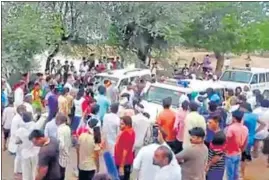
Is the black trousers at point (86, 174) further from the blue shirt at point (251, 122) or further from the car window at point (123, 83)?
the car window at point (123, 83)

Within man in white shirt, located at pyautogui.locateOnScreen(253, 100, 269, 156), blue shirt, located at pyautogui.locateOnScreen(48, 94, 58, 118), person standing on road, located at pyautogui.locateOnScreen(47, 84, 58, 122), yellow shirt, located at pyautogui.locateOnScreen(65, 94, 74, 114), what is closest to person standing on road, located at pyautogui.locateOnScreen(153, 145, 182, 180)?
man in white shirt, located at pyautogui.locateOnScreen(253, 100, 269, 156)

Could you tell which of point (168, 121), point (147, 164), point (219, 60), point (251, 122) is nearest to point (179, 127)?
point (168, 121)

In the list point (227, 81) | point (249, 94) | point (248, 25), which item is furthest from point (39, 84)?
point (248, 25)

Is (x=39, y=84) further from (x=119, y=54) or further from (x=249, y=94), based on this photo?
(x=119, y=54)

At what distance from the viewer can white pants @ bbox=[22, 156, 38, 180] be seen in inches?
362

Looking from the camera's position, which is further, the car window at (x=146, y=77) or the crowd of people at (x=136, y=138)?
the car window at (x=146, y=77)

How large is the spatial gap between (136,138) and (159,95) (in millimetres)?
4317

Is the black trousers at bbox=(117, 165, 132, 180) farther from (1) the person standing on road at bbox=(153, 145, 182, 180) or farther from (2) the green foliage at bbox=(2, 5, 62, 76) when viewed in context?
(2) the green foliage at bbox=(2, 5, 62, 76)

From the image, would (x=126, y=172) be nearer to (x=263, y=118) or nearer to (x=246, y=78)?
(x=263, y=118)

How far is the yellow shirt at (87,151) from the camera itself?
29.5ft

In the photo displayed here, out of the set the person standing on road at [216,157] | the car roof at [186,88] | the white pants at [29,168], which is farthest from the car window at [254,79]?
the white pants at [29,168]

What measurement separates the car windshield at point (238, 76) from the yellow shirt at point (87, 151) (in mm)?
11662

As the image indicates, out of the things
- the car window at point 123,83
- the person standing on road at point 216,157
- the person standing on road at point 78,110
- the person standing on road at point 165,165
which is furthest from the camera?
the car window at point 123,83

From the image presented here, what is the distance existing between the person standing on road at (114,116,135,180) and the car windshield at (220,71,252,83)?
1117 cm
